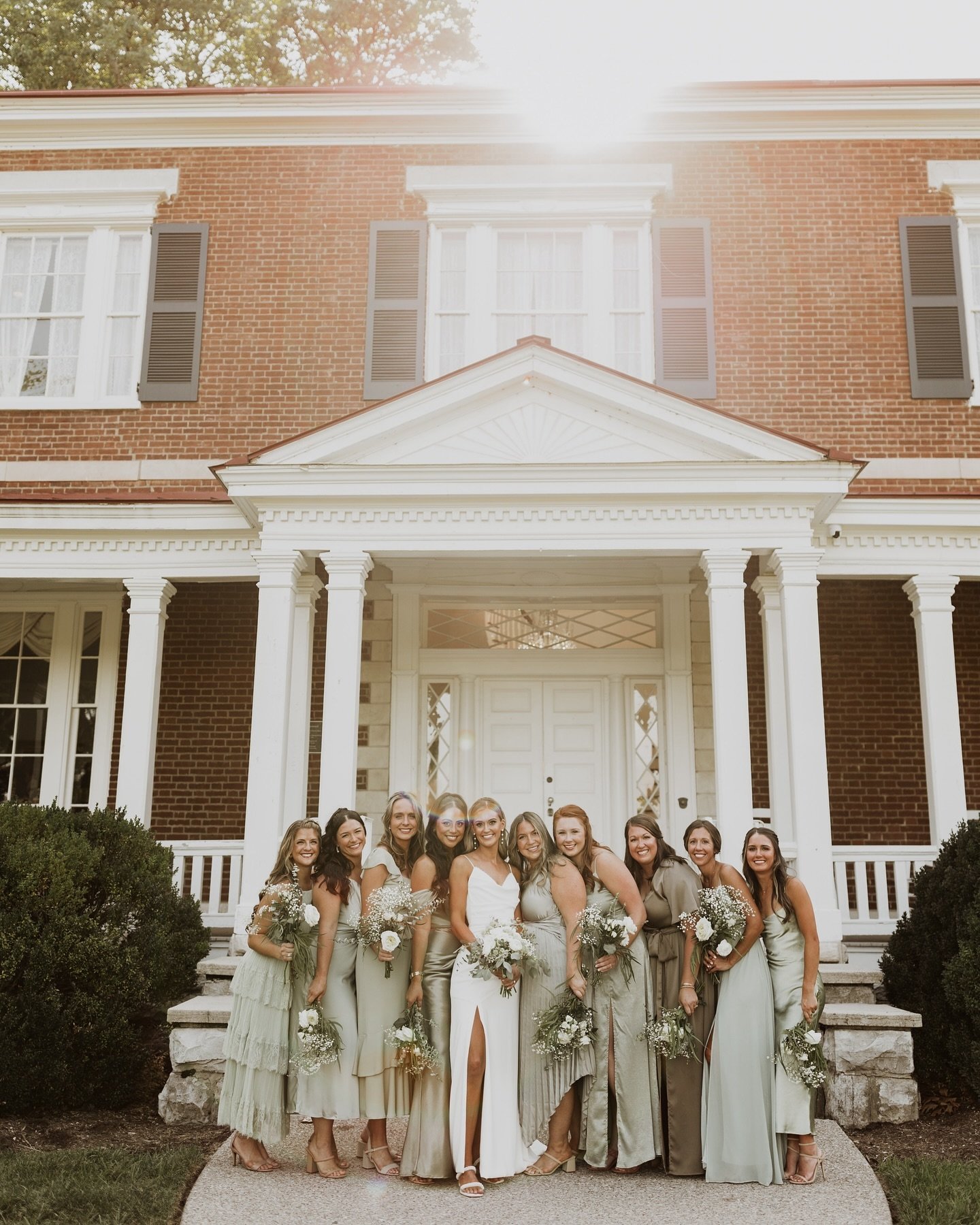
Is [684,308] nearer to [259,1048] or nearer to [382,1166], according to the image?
[259,1048]

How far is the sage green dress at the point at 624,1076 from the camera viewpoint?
5180 mm

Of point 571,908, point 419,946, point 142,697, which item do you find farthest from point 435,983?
point 142,697

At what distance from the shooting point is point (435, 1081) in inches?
201

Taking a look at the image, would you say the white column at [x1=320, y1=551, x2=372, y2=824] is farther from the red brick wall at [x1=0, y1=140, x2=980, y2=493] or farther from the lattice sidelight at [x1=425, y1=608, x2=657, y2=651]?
the red brick wall at [x1=0, y1=140, x2=980, y2=493]

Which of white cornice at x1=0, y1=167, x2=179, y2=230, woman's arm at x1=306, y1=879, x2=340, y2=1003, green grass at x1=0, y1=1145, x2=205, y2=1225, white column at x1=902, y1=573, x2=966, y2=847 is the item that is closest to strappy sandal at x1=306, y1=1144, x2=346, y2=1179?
green grass at x1=0, y1=1145, x2=205, y2=1225

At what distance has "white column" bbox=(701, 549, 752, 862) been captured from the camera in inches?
312

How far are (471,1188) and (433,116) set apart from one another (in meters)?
9.84

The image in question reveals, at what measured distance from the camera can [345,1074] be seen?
5.17m

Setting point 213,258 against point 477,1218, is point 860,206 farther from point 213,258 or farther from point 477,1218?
point 477,1218

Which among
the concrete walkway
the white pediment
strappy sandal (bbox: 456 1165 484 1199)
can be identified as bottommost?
the concrete walkway

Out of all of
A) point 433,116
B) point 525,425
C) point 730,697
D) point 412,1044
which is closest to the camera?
point 412,1044

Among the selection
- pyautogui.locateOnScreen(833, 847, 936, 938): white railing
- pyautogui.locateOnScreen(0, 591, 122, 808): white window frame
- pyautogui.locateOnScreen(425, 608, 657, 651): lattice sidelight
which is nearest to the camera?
pyautogui.locateOnScreen(833, 847, 936, 938): white railing

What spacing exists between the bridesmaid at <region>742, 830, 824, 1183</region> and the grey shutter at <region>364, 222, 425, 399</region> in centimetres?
668

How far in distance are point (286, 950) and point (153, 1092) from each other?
93.0 inches
